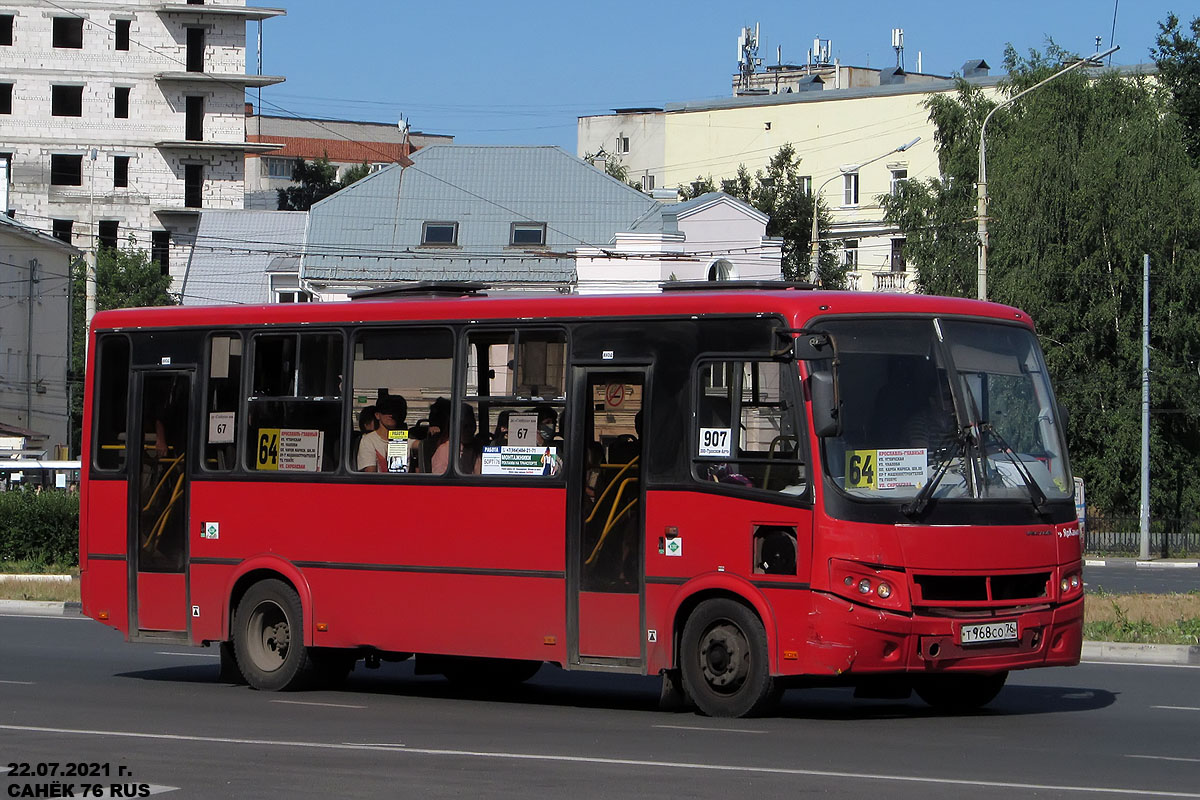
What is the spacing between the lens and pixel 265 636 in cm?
1602

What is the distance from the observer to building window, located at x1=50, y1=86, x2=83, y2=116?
10112 centimetres

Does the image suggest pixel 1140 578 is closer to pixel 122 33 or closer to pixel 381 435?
pixel 381 435

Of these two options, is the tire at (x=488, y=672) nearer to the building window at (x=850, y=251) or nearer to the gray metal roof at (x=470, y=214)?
the gray metal roof at (x=470, y=214)

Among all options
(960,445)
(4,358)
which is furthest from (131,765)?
(4,358)

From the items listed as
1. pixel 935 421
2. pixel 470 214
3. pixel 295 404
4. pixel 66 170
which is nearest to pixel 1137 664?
pixel 935 421

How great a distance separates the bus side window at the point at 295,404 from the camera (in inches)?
613

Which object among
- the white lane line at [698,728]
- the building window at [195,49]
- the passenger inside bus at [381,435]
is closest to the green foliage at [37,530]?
the passenger inside bus at [381,435]

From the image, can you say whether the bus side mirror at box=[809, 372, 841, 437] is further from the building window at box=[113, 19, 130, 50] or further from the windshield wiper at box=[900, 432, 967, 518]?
the building window at box=[113, 19, 130, 50]

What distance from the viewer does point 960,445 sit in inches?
509

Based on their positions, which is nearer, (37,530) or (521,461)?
(521,461)

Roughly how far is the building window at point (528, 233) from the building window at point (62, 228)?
42.8 meters

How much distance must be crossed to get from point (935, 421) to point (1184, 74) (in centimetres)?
6281

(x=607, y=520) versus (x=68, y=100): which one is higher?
(x=68, y=100)

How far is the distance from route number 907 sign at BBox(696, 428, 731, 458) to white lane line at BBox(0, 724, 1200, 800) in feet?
9.47
